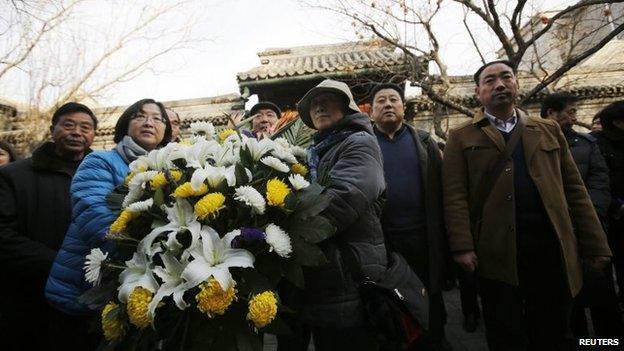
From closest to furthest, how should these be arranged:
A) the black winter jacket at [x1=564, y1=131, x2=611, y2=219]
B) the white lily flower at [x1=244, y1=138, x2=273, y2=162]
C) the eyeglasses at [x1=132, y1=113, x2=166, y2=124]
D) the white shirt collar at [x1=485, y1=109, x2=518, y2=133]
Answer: the white lily flower at [x1=244, y1=138, x2=273, y2=162] < the eyeglasses at [x1=132, y1=113, x2=166, y2=124] < the white shirt collar at [x1=485, y1=109, x2=518, y2=133] < the black winter jacket at [x1=564, y1=131, x2=611, y2=219]

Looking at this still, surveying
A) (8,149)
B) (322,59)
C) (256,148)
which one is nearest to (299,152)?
(256,148)

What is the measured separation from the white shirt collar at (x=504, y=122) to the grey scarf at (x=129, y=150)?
230cm

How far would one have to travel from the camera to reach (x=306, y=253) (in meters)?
1.37

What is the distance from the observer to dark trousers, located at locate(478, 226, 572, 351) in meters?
2.17

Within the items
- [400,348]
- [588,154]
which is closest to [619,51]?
[588,154]

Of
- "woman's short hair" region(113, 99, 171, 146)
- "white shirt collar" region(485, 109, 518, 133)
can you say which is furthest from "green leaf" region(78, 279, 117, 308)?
"white shirt collar" region(485, 109, 518, 133)

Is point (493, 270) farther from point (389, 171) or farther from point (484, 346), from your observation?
point (484, 346)

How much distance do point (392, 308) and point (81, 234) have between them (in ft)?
5.21

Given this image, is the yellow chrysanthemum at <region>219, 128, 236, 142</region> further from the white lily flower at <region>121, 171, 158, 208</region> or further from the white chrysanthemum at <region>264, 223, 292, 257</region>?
the white chrysanthemum at <region>264, 223, 292, 257</region>

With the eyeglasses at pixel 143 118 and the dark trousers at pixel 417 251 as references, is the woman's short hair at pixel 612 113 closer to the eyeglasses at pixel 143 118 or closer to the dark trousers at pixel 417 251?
the dark trousers at pixel 417 251

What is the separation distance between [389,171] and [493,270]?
0.98 metres

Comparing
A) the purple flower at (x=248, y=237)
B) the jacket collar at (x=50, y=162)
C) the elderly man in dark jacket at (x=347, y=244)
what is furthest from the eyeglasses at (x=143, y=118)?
the purple flower at (x=248, y=237)

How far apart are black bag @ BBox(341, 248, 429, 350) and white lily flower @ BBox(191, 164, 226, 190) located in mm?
723

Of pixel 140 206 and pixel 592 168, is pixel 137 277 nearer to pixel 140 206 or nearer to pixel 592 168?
pixel 140 206
